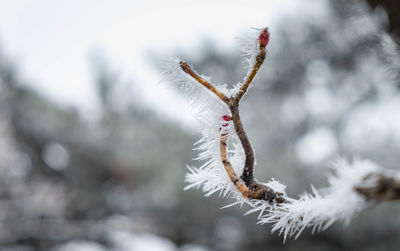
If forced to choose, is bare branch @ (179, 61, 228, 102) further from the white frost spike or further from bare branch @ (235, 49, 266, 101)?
the white frost spike

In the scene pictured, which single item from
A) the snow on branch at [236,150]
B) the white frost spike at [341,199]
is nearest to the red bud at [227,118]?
the snow on branch at [236,150]

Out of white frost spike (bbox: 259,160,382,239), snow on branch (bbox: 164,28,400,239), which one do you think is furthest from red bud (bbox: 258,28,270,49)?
white frost spike (bbox: 259,160,382,239)

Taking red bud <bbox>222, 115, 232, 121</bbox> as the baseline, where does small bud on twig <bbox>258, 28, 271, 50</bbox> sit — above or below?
above

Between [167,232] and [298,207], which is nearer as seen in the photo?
[298,207]

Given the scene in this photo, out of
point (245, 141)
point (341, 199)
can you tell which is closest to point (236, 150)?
point (245, 141)

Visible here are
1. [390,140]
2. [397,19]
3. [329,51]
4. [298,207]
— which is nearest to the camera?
[298,207]

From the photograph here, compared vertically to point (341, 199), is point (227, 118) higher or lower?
higher

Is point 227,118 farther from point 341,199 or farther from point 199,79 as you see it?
point 341,199

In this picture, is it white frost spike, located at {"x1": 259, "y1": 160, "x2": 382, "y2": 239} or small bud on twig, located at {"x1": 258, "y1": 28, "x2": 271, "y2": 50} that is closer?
white frost spike, located at {"x1": 259, "y1": 160, "x2": 382, "y2": 239}

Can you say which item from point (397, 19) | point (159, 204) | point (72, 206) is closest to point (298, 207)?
point (397, 19)

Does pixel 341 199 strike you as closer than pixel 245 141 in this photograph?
Yes

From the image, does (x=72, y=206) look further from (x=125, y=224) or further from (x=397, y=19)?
(x=397, y=19)
